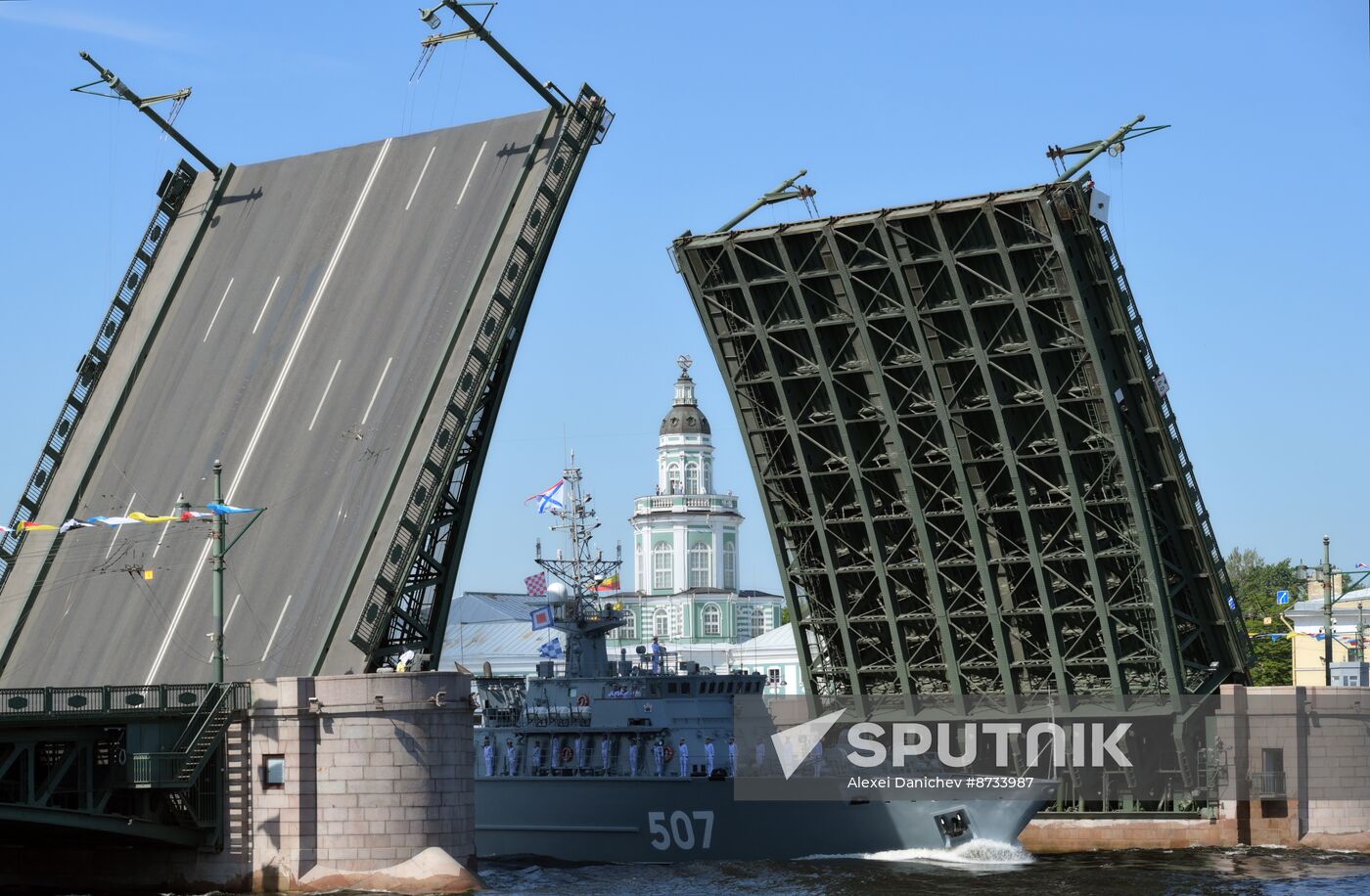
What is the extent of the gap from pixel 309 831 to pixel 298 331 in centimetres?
837

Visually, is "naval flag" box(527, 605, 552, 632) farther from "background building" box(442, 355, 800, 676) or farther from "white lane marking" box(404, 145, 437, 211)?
"background building" box(442, 355, 800, 676)

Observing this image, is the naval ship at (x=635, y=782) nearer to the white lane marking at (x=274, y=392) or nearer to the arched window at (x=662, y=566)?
the white lane marking at (x=274, y=392)

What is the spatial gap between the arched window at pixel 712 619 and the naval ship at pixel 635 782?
69519mm

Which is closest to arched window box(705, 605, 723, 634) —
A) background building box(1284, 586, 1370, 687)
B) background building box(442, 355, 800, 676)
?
background building box(442, 355, 800, 676)

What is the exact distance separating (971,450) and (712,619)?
3069 inches

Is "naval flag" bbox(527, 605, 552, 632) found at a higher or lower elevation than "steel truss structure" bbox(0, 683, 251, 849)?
higher

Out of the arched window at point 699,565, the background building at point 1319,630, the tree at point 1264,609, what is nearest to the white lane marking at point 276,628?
the tree at point 1264,609

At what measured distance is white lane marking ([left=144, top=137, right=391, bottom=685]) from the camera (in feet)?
98.0

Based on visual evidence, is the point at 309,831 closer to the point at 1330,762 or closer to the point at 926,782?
the point at 926,782

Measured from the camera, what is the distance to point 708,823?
35875mm

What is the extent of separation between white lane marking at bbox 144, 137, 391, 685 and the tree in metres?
18.7

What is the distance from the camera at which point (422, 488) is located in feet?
94.7

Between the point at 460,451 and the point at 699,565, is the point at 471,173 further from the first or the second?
the point at 699,565

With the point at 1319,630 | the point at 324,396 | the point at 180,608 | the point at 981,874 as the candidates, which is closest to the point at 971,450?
the point at 981,874
